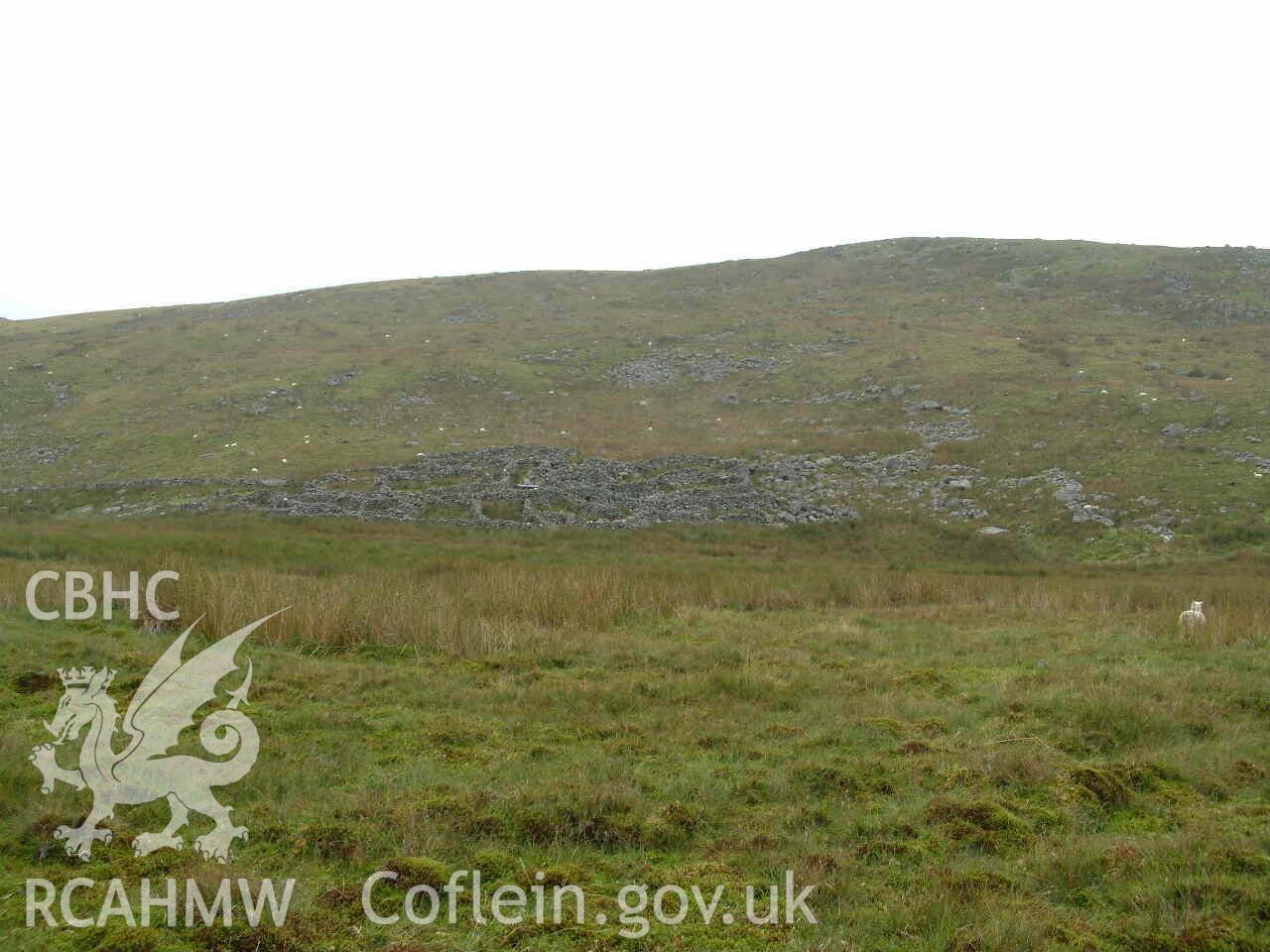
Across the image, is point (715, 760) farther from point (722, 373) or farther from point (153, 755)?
point (722, 373)

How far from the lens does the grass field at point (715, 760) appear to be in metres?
5.40

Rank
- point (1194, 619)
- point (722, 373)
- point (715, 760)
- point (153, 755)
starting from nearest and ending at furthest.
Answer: point (153, 755) → point (715, 760) → point (1194, 619) → point (722, 373)

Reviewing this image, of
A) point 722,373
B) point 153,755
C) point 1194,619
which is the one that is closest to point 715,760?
point 153,755

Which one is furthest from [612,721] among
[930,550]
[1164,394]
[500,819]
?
[1164,394]

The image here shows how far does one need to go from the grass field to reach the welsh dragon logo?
0.51 ft

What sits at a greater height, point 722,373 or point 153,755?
point 722,373

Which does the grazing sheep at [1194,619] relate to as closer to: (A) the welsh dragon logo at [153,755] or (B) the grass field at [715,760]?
(B) the grass field at [715,760]

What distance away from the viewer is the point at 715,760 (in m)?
8.20

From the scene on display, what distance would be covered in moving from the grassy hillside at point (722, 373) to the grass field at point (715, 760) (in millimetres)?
19308

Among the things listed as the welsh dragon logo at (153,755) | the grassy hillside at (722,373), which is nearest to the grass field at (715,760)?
the welsh dragon logo at (153,755)

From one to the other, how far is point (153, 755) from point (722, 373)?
44.3 metres

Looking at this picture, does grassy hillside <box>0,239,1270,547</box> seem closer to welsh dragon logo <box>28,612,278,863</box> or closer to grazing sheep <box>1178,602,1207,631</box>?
grazing sheep <box>1178,602,1207,631</box>

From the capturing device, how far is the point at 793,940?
5062 millimetres

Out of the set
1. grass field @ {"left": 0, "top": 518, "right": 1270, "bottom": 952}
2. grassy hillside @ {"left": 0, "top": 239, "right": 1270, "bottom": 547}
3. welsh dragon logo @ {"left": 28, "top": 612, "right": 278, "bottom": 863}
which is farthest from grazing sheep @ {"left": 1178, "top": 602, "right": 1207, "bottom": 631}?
grassy hillside @ {"left": 0, "top": 239, "right": 1270, "bottom": 547}
